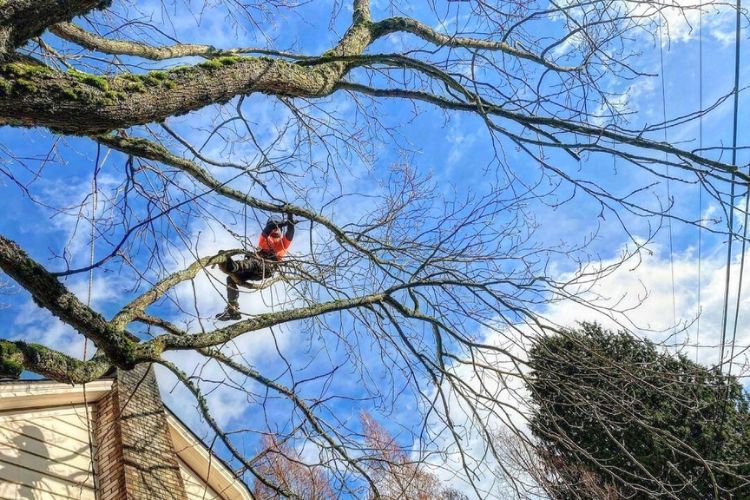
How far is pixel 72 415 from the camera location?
5.93m

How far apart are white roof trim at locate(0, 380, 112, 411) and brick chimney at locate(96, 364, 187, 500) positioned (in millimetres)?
131

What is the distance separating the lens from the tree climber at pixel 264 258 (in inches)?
192

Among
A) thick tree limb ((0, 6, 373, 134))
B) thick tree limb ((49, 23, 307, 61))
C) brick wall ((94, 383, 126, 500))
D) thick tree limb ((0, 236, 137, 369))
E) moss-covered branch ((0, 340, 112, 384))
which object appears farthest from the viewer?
brick wall ((94, 383, 126, 500))

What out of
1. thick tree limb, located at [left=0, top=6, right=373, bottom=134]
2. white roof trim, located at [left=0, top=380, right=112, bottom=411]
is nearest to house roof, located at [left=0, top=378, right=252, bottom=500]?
white roof trim, located at [left=0, top=380, right=112, bottom=411]

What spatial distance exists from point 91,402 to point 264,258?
10.1 feet

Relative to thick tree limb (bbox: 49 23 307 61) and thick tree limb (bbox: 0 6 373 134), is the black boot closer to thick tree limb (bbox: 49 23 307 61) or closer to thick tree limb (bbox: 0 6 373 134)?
thick tree limb (bbox: 0 6 373 134)

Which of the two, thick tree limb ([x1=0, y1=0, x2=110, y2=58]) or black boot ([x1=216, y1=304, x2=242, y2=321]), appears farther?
black boot ([x1=216, y1=304, x2=242, y2=321])

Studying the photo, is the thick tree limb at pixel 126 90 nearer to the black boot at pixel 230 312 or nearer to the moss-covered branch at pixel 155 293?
the black boot at pixel 230 312

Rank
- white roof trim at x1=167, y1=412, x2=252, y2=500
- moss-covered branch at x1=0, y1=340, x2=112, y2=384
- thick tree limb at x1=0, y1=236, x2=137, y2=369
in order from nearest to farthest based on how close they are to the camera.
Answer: thick tree limb at x1=0, y1=236, x2=137, y2=369 < moss-covered branch at x1=0, y1=340, x2=112, y2=384 < white roof trim at x1=167, y1=412, x2=252, y2=500

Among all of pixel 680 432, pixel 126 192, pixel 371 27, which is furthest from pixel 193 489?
pixel 680 432

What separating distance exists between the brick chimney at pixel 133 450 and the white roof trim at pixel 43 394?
0.43 feet

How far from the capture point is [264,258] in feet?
Result: 15.6

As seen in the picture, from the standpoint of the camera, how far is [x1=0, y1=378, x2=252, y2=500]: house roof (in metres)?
5.36

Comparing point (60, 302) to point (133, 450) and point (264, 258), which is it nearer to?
point (264, 258)
